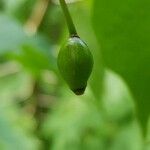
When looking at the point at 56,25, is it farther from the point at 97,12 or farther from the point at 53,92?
the point at 97,12

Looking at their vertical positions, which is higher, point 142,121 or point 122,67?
point 122,67

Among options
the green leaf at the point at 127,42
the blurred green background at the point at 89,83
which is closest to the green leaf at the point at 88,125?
the blurred green background at the point at 89,83

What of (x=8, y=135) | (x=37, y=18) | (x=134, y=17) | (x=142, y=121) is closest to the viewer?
(x=134, y=17)

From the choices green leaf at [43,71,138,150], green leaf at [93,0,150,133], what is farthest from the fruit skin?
green leaf at [43,71,138,150]

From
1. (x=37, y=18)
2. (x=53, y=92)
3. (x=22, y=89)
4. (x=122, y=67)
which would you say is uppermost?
(x=122, y=67)

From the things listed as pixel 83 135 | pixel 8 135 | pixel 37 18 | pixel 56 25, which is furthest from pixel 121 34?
pixel 56 25

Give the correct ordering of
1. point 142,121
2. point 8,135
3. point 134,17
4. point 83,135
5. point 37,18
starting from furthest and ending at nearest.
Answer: point 83,135 → point 37,18 → point 8,135 → point 142,121 → point 134,17

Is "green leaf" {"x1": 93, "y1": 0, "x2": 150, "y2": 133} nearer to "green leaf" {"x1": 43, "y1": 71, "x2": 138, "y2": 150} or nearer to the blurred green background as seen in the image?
the blurred green background

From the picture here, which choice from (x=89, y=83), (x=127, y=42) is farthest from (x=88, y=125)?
(x=127, y=42)
